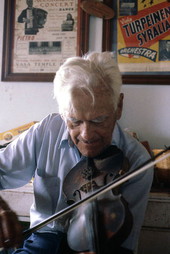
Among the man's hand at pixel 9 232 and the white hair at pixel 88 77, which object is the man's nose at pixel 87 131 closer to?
the white hair at pixel 88 77

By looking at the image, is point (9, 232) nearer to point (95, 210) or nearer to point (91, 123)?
point (95, 210)

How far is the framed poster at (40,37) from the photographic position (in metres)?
1.68

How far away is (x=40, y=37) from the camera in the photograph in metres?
1.74

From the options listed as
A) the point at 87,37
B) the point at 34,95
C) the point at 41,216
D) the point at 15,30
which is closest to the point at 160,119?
the point at 87,37

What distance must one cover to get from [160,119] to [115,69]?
28.6 inches

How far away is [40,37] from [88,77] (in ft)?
3.06

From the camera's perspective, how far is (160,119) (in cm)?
161

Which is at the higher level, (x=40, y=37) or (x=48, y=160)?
(x=40, y=37)

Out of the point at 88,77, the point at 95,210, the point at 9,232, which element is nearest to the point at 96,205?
the point at 95,210

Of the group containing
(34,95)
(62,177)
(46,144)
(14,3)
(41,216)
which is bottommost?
(41,216)

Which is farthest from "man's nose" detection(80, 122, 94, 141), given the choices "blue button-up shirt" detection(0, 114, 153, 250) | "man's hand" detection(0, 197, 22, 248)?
"man's hand" detection(0, 197, 22, 248)

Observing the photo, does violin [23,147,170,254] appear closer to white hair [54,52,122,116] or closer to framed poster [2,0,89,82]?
white hair [54,52,122,116]

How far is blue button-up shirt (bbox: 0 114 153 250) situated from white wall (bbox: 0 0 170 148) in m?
0.58

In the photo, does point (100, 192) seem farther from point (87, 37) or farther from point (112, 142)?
point (87, 37)
